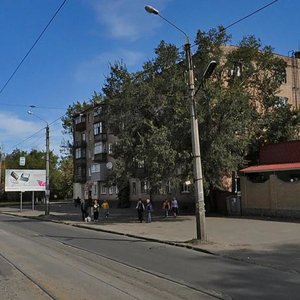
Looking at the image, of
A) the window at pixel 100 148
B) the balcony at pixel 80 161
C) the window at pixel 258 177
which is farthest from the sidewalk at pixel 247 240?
the balcony at pixel 80 161

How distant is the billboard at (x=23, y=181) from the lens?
63219mm

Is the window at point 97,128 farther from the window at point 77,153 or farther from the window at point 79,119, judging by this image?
the window at point 77,153

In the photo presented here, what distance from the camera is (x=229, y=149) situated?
33.2 meters

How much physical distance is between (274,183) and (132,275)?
21800mm

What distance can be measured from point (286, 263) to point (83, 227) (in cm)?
1826

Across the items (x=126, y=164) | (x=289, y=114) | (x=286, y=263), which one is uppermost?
(x=289, y=114)

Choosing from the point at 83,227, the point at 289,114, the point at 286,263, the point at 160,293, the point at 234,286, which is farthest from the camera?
the point at 289,114

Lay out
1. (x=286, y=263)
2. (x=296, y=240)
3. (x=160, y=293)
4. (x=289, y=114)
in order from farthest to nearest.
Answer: (x=289, y=114), (x=296, y=240), (x=286, y=263), (x=160, y=293)

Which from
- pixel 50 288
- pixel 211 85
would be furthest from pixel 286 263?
pixel 211 85

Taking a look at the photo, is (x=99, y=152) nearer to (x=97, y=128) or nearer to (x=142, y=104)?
(x=97, y=128)

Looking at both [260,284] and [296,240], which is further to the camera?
[296,240]

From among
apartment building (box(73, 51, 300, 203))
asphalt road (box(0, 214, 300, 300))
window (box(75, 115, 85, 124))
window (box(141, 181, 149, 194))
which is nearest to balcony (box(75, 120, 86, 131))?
apartment building (box(73, 51, 300, 203))

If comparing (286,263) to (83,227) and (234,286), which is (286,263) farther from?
(83,227)

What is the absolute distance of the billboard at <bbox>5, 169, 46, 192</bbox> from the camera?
63219 millimetres
